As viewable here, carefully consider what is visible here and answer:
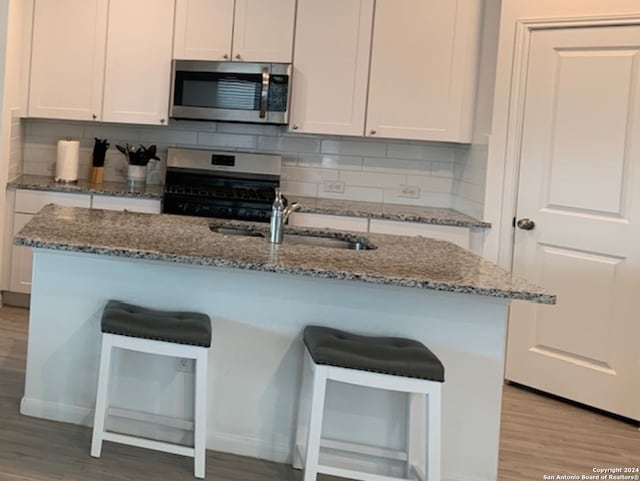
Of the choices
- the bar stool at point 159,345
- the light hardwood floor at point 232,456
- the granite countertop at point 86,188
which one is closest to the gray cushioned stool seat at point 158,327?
the bar stool at point 159,345

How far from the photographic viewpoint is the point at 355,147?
14.7 ft

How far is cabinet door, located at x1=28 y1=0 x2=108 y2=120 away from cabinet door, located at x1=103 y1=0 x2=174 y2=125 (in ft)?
0.24

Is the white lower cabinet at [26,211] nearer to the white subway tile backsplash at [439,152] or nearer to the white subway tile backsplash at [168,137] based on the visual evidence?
the white subway tile backsplash at [168,137]

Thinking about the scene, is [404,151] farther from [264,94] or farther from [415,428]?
[415,428]

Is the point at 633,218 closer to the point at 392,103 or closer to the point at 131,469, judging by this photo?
the point at 392,103

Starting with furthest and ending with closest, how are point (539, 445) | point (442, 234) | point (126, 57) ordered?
point (126, 57)
point (442, 234)
point (539, 445)

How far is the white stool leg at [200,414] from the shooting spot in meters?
2.25

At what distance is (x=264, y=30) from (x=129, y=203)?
1.43 m

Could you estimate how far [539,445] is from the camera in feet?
9.48

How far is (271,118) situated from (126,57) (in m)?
1.09

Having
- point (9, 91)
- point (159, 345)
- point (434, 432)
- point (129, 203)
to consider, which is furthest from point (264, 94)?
point (434, 432)

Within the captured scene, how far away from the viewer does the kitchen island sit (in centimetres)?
234

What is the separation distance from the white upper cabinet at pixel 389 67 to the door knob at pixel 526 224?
713mm

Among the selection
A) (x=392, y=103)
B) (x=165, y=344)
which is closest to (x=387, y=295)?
(x=165, y=344)
